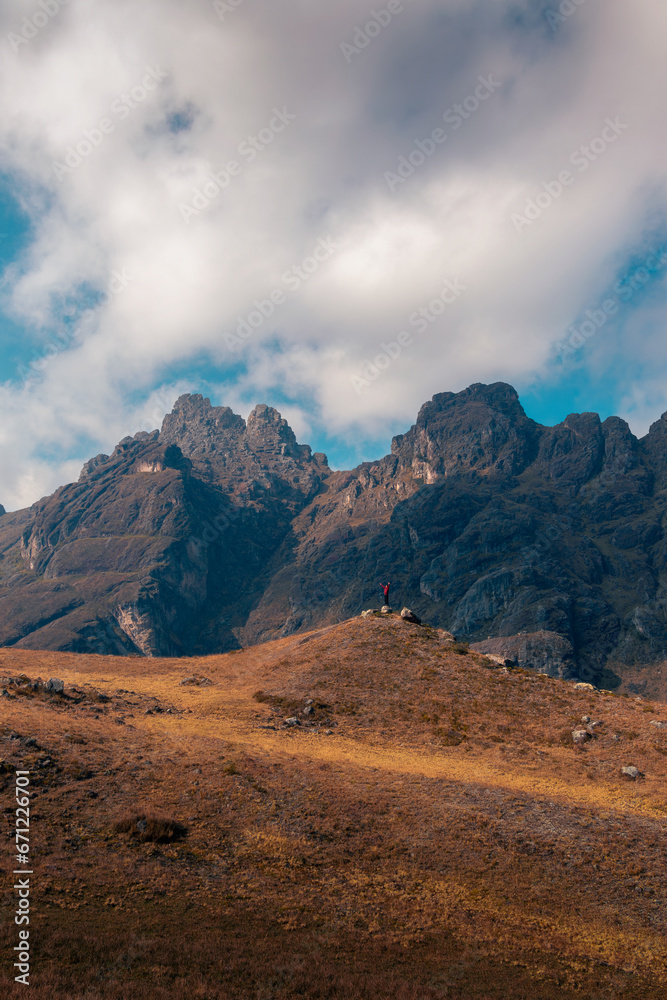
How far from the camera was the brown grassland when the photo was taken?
69.8 ft

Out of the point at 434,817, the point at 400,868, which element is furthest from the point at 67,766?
the point at 434,817

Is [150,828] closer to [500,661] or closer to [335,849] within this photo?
[335,849]

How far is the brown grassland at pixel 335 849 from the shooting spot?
21.3 m

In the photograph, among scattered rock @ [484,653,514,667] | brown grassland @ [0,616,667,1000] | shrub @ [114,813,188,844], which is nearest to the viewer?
brown grassland @ [0,616,667,1000]

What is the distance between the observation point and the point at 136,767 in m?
35.5

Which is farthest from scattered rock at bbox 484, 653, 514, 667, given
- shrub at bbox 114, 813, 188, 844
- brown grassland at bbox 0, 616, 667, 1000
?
shrub at bbox 114, 813, 188, 844

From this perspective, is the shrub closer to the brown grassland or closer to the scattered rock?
the brown grassland

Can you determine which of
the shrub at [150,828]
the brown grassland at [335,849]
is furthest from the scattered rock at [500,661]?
the shrub at [150,828]

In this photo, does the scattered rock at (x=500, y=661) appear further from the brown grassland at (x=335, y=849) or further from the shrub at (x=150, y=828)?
the shrub at (x=150, y=828)

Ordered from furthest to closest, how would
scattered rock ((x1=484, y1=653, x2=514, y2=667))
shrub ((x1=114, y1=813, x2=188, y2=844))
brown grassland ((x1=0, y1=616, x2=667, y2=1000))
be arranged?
scattered rock ((x1=484, y1=653, x2=514, y2=667)) < shrub ((x1=114, y1=813, x2=188, y2=844)) < brown grassland ((x1=0, y1=616, x2=667, y2=1000))

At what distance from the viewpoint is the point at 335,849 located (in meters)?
29.9

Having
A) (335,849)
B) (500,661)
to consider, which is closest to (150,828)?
(335,849)

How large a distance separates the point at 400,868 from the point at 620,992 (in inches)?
424

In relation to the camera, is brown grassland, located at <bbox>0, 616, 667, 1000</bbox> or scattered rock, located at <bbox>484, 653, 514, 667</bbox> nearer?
brown grassland, located at <bbox>0, 616, 667, 1000</bbox>
